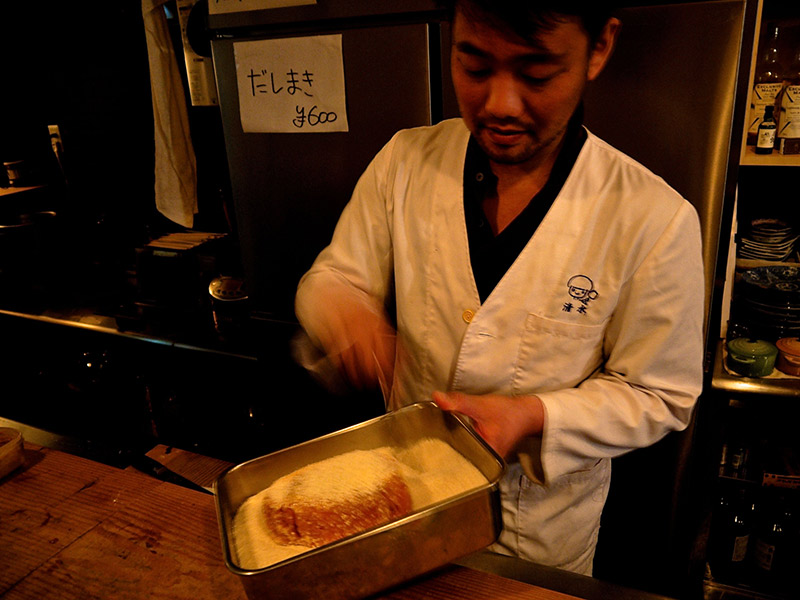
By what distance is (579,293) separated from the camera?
1109 millimetres

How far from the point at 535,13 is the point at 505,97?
14 cm

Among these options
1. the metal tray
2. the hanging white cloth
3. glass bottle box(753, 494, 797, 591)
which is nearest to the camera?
the metal tray

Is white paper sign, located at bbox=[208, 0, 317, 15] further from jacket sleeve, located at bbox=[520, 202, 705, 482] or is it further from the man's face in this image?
jacket sleeve, located at bbox=[520, 202, 705, 482]

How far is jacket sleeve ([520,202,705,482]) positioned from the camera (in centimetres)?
103

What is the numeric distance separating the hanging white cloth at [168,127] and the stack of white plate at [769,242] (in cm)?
223

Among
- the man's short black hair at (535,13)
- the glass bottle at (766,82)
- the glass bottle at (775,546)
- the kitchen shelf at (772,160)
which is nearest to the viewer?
the man's short black hair at (535,13)

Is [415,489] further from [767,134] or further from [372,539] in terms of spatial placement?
[767,134]

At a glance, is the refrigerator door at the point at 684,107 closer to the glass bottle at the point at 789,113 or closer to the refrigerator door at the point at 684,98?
the refrigerator door at the point at 684,98

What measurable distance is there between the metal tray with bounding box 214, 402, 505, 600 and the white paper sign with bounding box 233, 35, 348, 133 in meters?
Answer: 1.15

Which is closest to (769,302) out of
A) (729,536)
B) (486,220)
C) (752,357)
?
(752,357)

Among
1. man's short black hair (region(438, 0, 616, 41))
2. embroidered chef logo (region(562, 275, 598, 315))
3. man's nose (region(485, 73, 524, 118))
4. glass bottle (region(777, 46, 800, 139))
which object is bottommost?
embroidered chef logo (region(562, 275, 598, 315))

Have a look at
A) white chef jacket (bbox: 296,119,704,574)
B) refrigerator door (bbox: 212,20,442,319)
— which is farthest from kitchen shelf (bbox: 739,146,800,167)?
refrigerator door (bbox: 212,20,442,319)

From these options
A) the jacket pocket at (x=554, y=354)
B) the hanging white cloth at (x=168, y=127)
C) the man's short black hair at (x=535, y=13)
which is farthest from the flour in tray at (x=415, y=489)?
the hanging white cloth at (x=168, y=127)

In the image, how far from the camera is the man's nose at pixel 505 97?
3.17 ft
